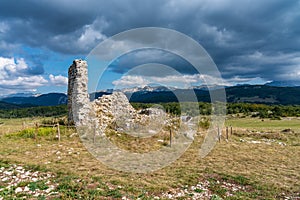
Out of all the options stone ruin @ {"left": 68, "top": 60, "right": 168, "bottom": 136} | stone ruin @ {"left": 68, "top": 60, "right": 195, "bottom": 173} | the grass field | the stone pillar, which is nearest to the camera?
the grass field

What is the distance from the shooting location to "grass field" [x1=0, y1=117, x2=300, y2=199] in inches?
382

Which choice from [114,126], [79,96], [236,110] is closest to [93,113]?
[79,96]

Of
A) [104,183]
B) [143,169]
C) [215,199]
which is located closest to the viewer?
[215,199]

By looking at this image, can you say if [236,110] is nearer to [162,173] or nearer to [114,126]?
[114,126]

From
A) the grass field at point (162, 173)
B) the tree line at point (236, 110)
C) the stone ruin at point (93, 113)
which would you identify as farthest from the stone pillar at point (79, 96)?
the tree line at point (236, 110)

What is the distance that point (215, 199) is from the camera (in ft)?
30.8

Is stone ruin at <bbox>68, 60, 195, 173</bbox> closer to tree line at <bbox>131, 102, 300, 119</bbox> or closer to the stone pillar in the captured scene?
the stone pillar

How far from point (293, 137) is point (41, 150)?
30.1 meters

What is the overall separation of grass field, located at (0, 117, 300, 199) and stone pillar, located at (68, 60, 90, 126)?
4933mm

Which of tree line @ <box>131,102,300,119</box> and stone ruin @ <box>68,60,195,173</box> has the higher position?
stone ruin @ <box>68,60,195,173</box>

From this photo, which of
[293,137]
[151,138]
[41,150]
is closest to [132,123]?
[151,138]

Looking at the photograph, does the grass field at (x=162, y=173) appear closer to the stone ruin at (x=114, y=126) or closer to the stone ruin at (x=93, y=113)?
the stone ruin at (x=114, y=126)

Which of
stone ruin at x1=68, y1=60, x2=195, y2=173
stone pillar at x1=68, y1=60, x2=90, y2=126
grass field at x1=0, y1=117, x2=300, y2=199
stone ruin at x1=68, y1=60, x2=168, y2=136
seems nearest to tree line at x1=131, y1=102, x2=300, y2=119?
stone ruin at x1=68, y1=60, x2=195, y2=173

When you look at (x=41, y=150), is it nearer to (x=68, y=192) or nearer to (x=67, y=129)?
(x=67, y=129)
